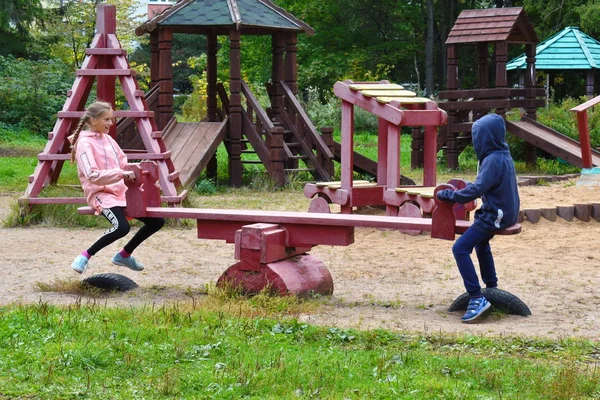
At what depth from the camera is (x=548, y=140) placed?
695 inches

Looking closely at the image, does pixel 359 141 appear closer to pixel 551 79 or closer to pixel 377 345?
pixel 551 79

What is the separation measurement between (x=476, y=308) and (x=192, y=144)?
32.6 ft

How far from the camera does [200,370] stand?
15.5 ft

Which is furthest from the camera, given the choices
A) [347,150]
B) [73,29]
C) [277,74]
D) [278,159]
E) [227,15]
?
[73,29]

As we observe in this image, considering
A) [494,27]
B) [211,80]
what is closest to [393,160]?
[211,80]

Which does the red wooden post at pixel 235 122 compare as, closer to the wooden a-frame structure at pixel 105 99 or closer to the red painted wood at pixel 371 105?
the wooden a-frame structure at pixel 105 99

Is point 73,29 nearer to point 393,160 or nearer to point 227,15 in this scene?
point 227,15

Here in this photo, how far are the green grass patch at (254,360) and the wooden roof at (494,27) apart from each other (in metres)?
14.2

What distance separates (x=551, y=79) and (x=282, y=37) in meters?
16.7

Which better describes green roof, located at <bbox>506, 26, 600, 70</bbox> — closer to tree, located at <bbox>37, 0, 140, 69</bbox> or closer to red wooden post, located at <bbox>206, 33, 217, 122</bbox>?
red wooden post, located at <bbox>206, 33, 217, 122</bbox>

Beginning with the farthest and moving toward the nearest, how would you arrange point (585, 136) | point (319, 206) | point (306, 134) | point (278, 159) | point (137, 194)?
1. point (306, 134)
2. point (278, 159)
3. point (585, 136)
4. point (319, 206)
5. point (137, 194)

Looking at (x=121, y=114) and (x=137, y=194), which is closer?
(x=137, y=194)

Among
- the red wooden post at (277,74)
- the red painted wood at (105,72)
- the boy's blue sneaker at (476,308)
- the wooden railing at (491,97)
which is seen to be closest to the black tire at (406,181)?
the red wooden post at (277,74)

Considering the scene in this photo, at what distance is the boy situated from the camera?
6.42 meters
